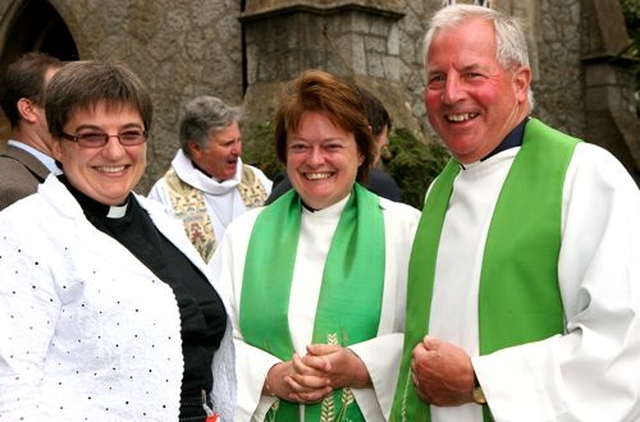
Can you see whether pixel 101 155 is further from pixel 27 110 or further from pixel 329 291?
pixel 27 110

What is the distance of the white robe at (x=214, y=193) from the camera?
6.53 metres

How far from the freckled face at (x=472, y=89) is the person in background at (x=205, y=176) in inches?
130

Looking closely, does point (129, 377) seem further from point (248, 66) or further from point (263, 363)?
point (248, 66)

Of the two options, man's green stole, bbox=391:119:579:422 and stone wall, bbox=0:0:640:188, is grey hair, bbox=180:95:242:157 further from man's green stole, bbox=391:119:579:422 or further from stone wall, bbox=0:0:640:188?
man's green stole, bbox=391:119:579:422

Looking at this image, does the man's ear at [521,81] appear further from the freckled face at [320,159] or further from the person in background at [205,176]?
the person in background at [205,176]

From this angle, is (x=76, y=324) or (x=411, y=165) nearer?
(x=76, y=324)

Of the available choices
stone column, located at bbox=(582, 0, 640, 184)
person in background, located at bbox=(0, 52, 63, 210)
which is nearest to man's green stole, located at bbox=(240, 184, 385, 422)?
person in background, located at bbox=(0, 52, 63, 210)

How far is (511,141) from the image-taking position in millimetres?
3365

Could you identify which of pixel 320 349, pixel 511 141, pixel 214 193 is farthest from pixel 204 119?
pixel 511 141

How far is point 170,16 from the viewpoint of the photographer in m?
11.0

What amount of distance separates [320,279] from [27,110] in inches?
66.9

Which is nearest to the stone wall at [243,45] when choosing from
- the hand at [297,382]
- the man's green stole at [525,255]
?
the hand at [297,382]

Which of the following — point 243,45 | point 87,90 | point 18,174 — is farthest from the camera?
point 243,45

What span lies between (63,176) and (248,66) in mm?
7187
